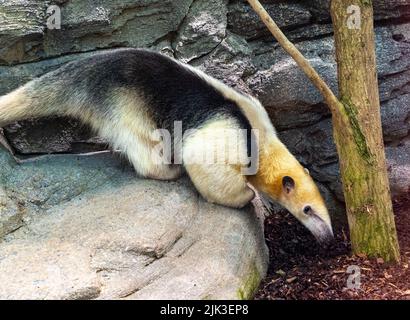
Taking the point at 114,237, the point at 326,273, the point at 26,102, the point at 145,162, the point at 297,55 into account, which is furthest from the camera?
the point at 145,162

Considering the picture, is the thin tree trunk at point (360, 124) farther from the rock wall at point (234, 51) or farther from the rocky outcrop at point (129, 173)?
the rock wall at point (234, 51)

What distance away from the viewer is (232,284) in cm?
564

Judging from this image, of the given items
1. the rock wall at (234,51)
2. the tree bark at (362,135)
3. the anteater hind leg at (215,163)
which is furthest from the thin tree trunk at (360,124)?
the rock wall at (234,51)

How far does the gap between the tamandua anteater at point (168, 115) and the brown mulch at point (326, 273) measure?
0.37 m

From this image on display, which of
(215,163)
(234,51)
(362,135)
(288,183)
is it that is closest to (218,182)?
(215,163)

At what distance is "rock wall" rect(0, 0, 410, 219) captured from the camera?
688 cm

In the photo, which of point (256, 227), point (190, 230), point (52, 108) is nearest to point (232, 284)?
point (190, 230)

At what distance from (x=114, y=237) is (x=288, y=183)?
1.80 m

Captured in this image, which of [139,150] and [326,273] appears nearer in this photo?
[326,273]

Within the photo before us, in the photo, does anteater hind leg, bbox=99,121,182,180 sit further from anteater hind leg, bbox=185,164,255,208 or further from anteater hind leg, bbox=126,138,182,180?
anteater hind leg, bbox=185,164,255,208

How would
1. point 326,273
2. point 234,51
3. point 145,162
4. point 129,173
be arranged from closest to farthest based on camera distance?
point 326,273 → point 145,162 → point 129,173 → point 234,51

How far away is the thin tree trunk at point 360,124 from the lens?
597 cm

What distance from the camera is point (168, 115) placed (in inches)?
259

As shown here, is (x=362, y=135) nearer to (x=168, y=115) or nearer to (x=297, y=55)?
(x=297, y=55)
